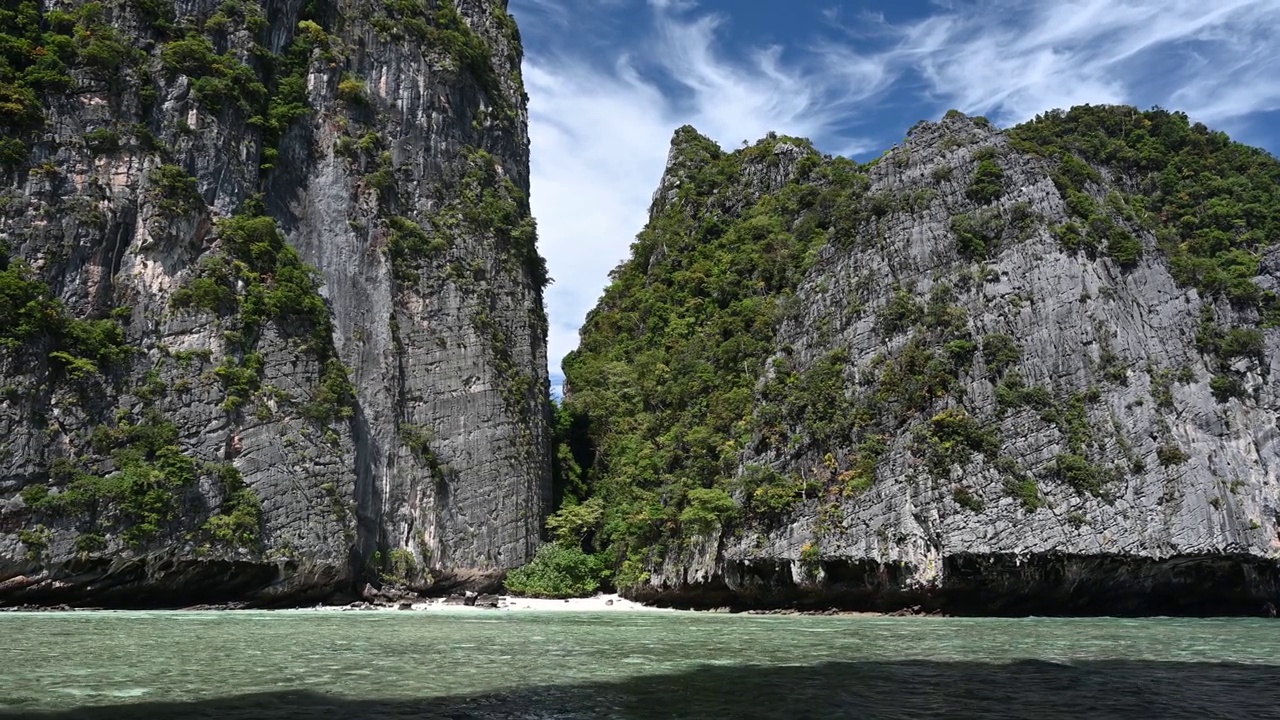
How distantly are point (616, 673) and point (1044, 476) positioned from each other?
68.9ft

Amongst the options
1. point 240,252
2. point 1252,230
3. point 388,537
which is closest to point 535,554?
point 388,537

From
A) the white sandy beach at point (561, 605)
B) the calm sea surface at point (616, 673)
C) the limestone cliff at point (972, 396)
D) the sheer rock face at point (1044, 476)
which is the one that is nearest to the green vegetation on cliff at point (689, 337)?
the limestone cliff at point (972, 396)

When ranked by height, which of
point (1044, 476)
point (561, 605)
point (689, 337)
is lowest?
point (561, 605)

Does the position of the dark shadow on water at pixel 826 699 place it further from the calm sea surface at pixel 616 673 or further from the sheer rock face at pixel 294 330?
the sheer rock face at pixel 294 330

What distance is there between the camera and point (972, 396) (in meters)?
28.7

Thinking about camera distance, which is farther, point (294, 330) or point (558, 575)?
point (558, 575)

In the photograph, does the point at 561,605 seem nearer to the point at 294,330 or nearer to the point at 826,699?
the point at 294,330

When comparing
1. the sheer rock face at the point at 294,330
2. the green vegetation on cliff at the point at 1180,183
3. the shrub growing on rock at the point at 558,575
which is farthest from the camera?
the shrub growing on rock at the point at 558,575

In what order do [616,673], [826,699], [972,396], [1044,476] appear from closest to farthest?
[826,699] → [616,673] → [1044,476] → [972,396]

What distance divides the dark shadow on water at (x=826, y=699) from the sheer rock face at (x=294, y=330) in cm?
2083

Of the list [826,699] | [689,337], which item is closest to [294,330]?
[689,337]

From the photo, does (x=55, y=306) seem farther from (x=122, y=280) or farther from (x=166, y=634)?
(x=166, y=634)

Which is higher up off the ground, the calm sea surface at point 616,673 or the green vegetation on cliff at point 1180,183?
the green vegetation on cliff at point 1180,183

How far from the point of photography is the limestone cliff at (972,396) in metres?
25.2
